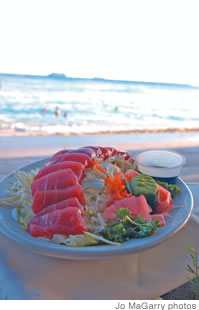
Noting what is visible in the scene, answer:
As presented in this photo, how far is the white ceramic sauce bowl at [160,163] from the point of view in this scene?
173 cm

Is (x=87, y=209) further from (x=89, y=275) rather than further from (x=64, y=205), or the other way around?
(x=89, y=275)

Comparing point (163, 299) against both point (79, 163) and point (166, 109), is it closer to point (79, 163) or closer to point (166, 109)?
point (79, 163)

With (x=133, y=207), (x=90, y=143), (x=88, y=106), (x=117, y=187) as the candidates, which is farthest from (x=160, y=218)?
(x=88, y=106)

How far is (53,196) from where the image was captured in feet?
4.53

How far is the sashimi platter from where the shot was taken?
3.85 feet

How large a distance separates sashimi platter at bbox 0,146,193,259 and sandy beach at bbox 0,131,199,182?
1.10 meters

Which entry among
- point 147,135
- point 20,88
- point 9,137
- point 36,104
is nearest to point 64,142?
point 9,137

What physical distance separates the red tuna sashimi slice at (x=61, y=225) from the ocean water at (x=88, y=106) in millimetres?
5972

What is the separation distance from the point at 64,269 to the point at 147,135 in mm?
3298

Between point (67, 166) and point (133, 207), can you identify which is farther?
point (67, 166)

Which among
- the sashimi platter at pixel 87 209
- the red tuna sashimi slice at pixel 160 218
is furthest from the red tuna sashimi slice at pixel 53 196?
the red tuna sashimi slice at pixel 160 218

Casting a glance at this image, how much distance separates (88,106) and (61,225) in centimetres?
1388

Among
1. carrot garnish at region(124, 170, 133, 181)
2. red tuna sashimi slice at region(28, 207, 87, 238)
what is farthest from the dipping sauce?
red tuna sashimi slice at region(28, 207, 87, 238)

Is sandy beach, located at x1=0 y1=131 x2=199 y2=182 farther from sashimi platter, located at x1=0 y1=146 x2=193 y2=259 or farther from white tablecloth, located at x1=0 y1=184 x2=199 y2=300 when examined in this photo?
white tablecloth, located at x1=0 y1=184 x2=199 y2=300
